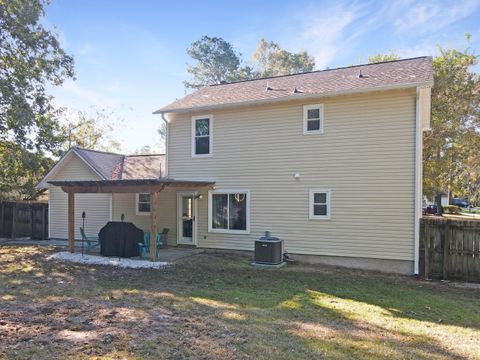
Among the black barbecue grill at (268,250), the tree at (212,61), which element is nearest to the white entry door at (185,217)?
the black barbecue grill at (268,250)

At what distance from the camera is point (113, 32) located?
1338 centimetres

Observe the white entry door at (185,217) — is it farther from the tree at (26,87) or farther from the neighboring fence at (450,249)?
the tree at (26,87)

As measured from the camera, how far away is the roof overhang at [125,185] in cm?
1078

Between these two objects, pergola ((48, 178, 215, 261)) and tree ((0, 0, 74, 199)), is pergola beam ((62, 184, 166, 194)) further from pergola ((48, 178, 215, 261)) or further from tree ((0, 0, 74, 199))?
tree ((0, 0, 74, 199))

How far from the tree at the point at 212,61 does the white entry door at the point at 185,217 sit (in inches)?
1241

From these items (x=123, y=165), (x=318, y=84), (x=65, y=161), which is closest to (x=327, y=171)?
(x=318, y=84)

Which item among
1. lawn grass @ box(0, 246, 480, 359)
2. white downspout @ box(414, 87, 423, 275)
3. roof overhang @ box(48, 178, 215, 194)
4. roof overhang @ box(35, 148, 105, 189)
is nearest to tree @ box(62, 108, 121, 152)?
roof overhang @ box(35, 148, 105, 189)

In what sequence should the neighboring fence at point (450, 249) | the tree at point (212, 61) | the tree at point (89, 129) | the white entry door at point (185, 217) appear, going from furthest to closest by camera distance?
the tree at point (212, 61) → the tree at point (89, 129) → the white entry door at point (185, 217) → the neighboring fence at point (450, 249)

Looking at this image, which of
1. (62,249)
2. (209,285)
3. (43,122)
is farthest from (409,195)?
(43,122)

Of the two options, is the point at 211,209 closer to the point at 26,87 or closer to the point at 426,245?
the point at 426,245

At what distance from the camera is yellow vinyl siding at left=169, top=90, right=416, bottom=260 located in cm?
1048

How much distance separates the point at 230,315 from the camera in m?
6.11

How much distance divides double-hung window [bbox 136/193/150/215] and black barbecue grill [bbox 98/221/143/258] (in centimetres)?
328

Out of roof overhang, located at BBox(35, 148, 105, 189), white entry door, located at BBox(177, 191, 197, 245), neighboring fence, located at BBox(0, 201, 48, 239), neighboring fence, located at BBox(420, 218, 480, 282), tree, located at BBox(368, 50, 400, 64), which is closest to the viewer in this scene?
neighboring fence, located at BBox(420, 218, 480, 282)
